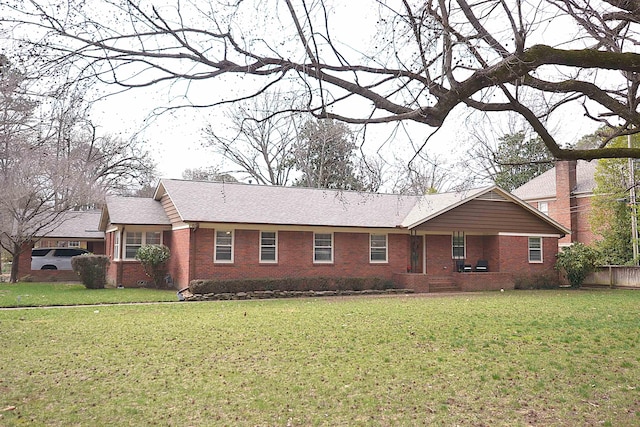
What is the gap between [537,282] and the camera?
27.8 meters

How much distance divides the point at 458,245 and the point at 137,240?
51.5ft

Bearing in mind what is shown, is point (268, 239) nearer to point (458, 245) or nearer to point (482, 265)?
point (458, 245)

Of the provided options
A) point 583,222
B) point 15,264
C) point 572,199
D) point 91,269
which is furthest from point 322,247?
point 583,222

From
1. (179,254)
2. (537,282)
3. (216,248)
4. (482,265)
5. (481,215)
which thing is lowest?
(537,282)

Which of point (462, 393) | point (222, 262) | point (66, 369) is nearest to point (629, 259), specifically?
point (222, 262)

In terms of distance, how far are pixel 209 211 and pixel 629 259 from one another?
2409 centimetres

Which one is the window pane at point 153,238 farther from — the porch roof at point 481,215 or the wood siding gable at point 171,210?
the porch roof at point 481,215

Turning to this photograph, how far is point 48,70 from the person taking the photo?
651 centimetres

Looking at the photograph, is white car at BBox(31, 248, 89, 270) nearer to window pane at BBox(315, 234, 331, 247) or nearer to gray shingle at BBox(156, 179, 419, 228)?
gray shingle at BBox(156, 179, 419, 228)

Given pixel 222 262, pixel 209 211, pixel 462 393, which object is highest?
pixel 209 211

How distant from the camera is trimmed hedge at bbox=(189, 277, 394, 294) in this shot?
21350 millimetres

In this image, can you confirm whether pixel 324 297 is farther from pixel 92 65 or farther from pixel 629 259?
pixel 629 259

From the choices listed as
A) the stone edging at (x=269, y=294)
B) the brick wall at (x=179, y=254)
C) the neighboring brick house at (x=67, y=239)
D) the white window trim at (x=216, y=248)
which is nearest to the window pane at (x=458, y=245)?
the stone edging at (x=269, y=294)

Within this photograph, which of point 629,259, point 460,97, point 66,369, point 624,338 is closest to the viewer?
point 460,97
